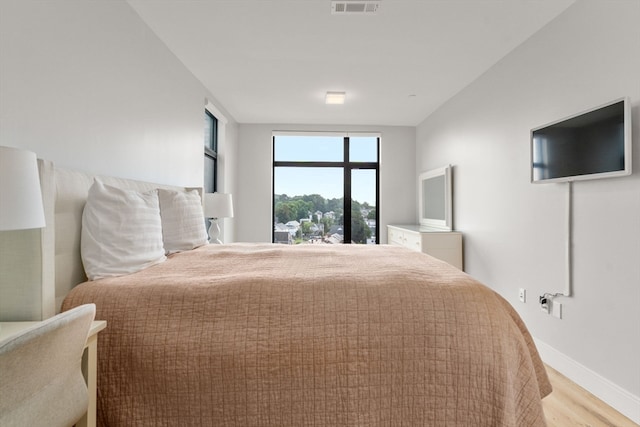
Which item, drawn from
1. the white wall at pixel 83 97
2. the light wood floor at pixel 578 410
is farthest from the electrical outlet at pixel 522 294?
the white wall at pixel 83 97

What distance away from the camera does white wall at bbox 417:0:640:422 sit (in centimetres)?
182

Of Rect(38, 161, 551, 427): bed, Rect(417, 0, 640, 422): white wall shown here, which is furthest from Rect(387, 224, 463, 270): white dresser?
Rect(38, 161, 551, 427): bed

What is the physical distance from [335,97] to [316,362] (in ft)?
10.8

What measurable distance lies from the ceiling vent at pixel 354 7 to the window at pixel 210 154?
2.36 metres

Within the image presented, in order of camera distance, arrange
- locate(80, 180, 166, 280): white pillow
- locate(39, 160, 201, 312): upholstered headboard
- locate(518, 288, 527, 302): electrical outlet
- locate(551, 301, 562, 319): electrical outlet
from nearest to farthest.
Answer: locate(39, 160, 201, 312): upholstered headboard → locate(80, 180, 166, 280): white pillow → locate(551, 301, 562, 319): electrical outlet → locate(518, 288, 527, 302): electrical outlet

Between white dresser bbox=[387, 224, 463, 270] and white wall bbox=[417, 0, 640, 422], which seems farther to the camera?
white dresser bbox=[387, 224, 463, 270]

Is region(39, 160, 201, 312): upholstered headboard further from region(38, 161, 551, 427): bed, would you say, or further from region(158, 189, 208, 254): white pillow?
region(158, 189, 208, 254): white pillow

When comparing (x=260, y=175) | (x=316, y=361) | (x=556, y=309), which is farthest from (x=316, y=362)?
(x=260, y=175)

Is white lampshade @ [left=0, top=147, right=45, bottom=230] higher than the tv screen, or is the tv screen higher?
the tv screen

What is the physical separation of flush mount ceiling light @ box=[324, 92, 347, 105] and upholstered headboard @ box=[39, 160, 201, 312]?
9.14ft

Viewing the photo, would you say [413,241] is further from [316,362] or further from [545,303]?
[316,362]

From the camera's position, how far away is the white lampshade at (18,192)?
89 centimetres

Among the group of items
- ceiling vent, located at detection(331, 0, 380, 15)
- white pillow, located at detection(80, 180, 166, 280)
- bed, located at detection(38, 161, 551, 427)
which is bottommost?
bed, located at detection(38, 161, 551, 427)

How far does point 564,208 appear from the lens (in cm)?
224
